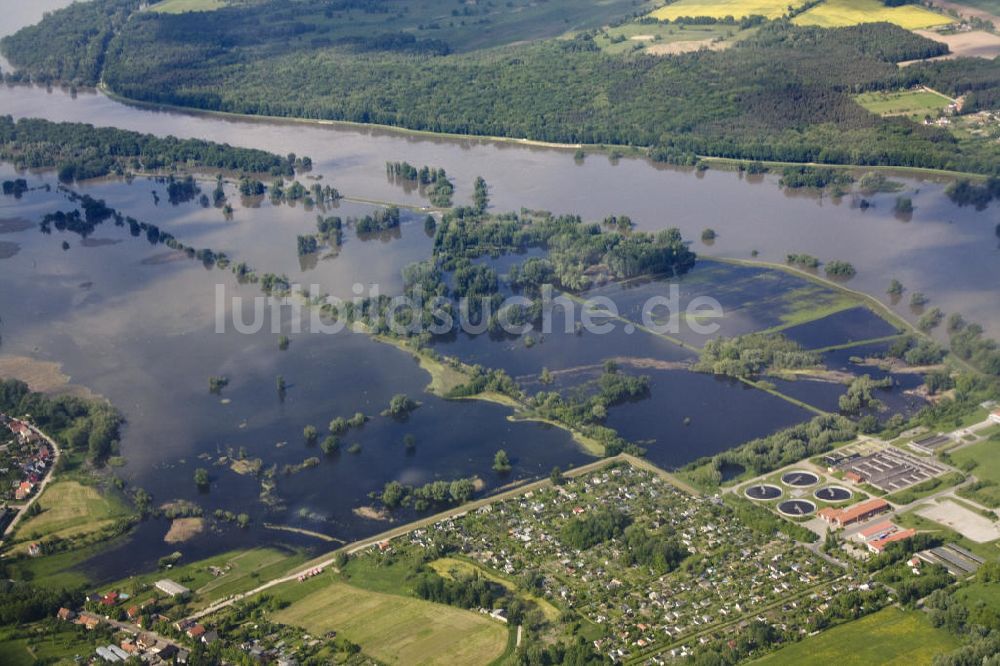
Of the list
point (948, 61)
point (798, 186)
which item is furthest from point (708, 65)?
point (798, 186)

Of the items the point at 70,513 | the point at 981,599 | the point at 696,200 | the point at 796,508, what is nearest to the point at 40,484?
the point at 70,513

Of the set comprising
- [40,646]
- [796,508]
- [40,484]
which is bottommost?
[40,646]

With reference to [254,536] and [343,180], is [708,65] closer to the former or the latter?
[343,180]

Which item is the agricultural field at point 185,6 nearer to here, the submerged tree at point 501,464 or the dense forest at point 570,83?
the dense forest at point 570,83

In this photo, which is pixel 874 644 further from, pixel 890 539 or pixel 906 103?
pixel 906 103

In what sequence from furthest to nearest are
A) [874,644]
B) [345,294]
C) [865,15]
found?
1. [865,15]
2. [345,294]
3. [874,644]

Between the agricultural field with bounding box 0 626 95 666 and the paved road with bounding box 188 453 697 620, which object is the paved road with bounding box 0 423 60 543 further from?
the paved road with bounding box 188 453 697 620

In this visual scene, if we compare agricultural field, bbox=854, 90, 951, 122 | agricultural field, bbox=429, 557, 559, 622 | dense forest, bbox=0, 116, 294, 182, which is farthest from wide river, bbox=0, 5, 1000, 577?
agricultural field, bbox=854, 90, 951, 122

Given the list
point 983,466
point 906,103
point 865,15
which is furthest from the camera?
point 865,15
